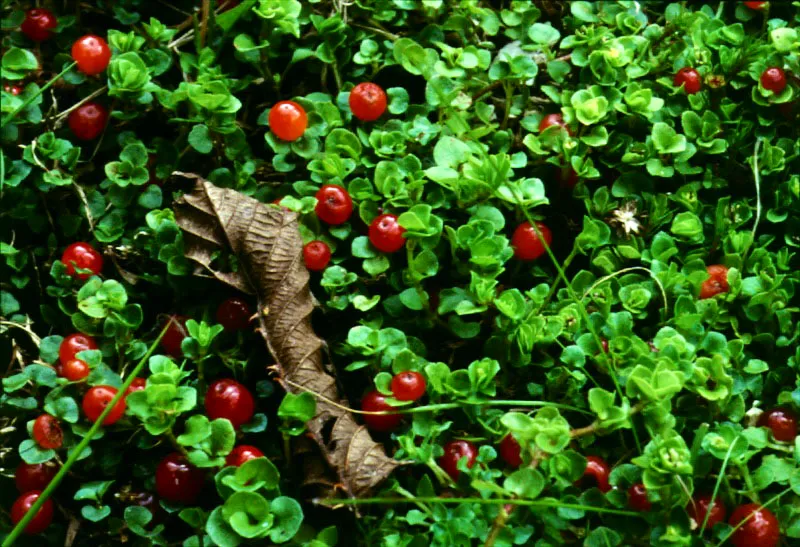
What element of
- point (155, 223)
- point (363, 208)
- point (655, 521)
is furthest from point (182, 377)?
point (655, 521)

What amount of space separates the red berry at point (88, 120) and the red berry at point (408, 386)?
90 centimetres

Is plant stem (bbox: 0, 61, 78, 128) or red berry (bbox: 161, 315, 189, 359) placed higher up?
plant stem (bbox: 0, 61, 78, 128)

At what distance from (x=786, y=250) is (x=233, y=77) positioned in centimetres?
129

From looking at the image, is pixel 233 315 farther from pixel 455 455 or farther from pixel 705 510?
pixel 705 510

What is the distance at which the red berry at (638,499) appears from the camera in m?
1.57

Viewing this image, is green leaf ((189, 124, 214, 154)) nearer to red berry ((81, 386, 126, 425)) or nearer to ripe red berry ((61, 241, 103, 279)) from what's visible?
ripe red berry ((61, 241, 103, 279))

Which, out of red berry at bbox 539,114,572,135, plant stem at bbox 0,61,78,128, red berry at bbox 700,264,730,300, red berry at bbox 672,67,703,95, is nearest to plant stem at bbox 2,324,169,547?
plant stem at bbox 0,61,78,128

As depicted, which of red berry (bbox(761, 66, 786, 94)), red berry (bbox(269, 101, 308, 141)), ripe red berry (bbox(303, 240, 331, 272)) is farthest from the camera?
red berry (bbox(761, 66, 786, 94))

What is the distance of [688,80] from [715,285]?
0.52 meters

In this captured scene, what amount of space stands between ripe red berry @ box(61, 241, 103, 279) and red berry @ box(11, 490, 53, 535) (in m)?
0.44

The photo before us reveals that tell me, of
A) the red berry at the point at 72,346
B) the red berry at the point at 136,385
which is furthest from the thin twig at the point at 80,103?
the red berry at the point at 136,385

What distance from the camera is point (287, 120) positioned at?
1923mm

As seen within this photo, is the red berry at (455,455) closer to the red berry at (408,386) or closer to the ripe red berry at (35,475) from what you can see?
the red berry at (408,386)

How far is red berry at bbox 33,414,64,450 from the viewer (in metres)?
1.63
